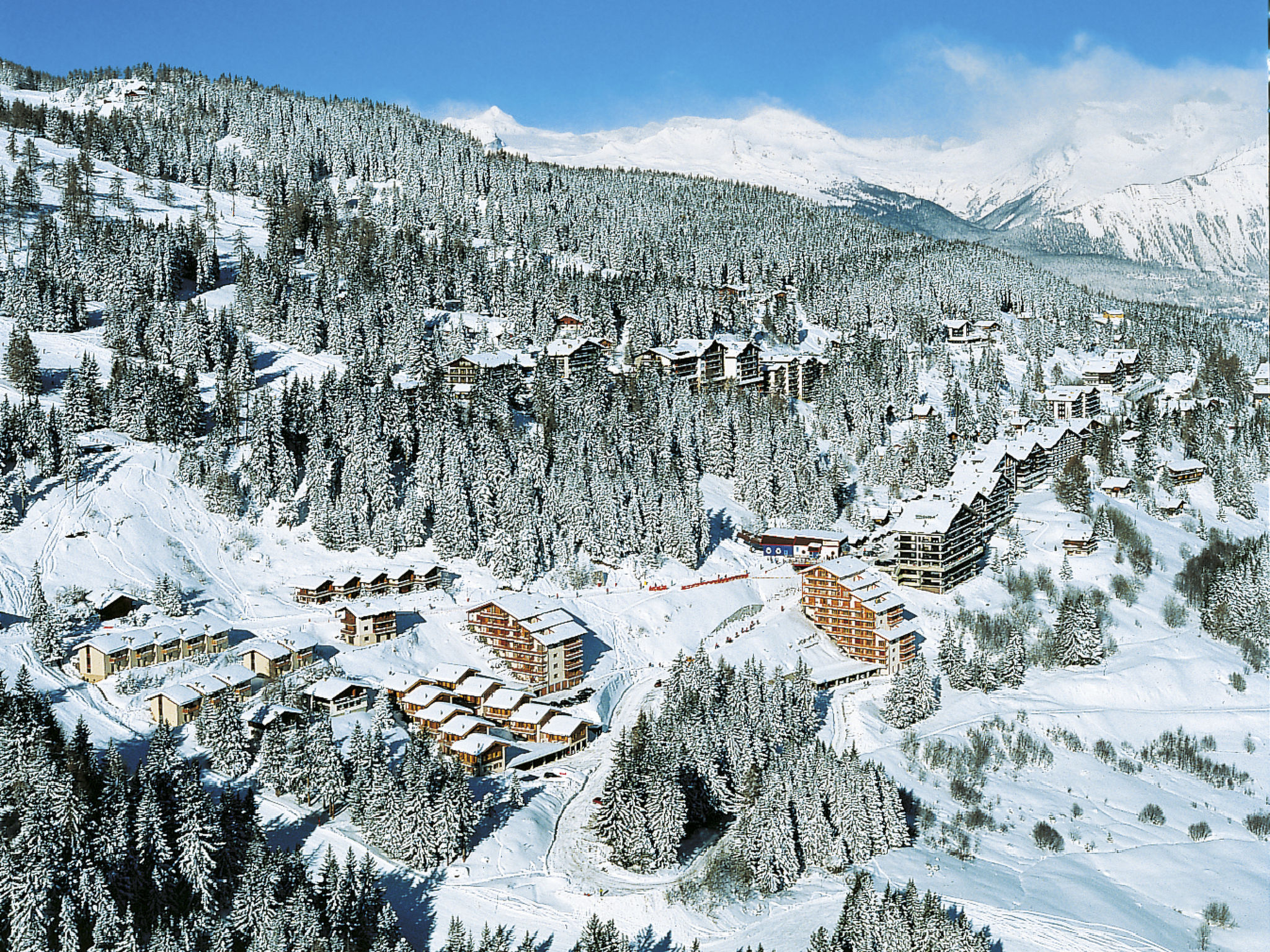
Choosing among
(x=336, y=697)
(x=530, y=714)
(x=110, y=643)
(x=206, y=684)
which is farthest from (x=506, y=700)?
(x=110, y=643)

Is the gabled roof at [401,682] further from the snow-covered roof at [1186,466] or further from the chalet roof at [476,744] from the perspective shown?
the snow-covered roof at [1186,466]

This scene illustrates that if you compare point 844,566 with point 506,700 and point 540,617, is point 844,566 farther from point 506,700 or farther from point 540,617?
point 506,700

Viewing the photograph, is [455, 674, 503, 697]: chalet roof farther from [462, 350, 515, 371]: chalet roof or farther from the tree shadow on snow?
[462, 350, 515, 371]: chalet roof

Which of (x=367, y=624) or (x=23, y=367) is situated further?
(x=23, y=367)

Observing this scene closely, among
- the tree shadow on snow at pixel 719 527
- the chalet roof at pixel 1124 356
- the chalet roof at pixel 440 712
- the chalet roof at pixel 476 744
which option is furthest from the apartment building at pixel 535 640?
the chalet roof at pixel 1124 356

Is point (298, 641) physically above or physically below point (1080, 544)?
below

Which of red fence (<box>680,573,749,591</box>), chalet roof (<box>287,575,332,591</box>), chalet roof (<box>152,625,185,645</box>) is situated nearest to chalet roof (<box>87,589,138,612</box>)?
chalet roof (<box>152,625,185,645</box>)
